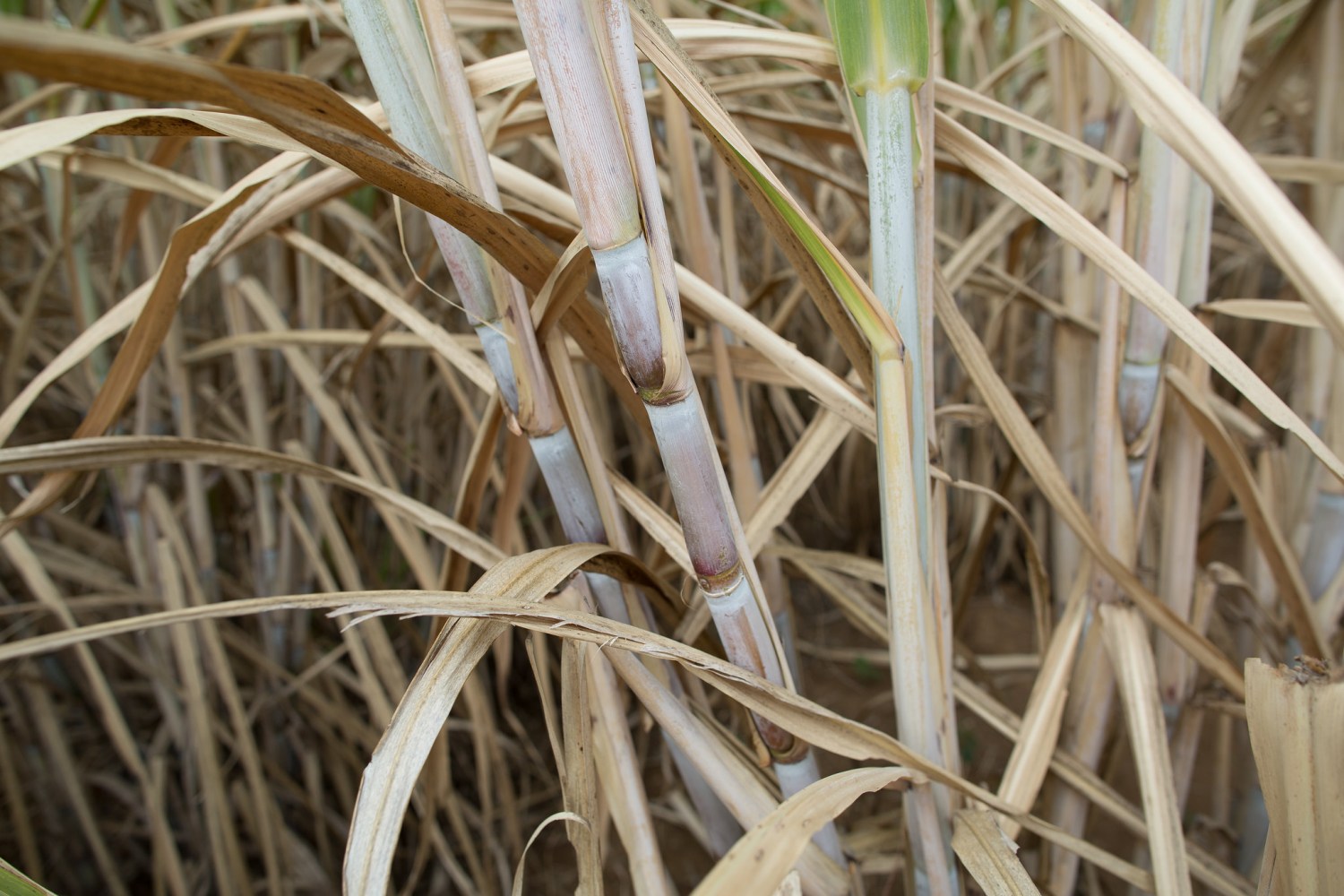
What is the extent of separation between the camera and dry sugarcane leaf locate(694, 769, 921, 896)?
23cm

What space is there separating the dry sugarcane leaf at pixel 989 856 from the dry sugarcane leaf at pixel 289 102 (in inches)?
11.3

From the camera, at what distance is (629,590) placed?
386 millimetres

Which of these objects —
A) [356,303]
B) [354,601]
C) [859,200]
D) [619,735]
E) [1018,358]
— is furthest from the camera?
[1018,358]

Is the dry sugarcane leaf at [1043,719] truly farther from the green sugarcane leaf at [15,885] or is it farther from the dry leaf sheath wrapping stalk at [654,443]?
the green sugarcane leaf at [15,885]

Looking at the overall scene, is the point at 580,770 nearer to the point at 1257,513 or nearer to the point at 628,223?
the point at 628,223

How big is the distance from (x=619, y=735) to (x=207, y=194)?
0.38 meters

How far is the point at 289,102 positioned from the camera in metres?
0.21

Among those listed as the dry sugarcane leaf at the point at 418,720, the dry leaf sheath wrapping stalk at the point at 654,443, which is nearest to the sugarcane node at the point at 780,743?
the dry leaf sheath wrapping stalk at the point at 654,443

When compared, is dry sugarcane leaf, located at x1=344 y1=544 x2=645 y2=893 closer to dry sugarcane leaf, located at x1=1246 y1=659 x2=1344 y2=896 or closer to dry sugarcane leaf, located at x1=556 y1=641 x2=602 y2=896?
dry sugarcane leaf, located at x1=556 y1=641 x2=602 y2=896

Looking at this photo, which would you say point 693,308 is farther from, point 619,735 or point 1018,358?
point 1018,358

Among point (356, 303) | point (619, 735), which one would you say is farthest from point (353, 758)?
point (619, 735)

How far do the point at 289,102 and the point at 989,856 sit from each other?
0.36m

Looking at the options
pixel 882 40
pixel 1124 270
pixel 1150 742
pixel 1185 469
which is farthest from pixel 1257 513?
pixel 882 40

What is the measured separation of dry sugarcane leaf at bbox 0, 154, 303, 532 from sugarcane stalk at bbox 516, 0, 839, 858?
154 mm
